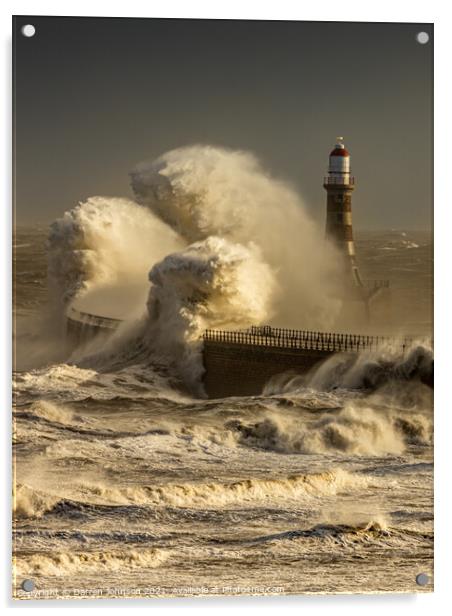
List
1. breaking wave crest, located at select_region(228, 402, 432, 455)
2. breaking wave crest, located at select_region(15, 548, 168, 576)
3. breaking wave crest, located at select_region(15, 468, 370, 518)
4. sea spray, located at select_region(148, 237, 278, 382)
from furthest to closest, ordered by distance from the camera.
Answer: sea spray, located at select_region(148, 237, 278, 382), breaking wave crest, located at select_region(228, 402, 432, 455), breaking wave crest, located at select_region(15, 468, 370, 518), breaking wave crest, located at select_region(15, 548, 168, 576)

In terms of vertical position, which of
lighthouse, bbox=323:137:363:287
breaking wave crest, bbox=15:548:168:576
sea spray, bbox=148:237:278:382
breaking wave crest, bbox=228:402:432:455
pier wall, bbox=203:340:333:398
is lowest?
breaking wave crest, bbox=15:548:168:576

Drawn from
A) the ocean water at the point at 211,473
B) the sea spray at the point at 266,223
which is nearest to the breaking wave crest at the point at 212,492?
the ocean water at the point at 211,473

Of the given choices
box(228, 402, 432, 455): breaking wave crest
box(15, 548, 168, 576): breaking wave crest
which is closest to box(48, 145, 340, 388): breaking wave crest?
box(228, 402, 432, 455): breaking wave crest

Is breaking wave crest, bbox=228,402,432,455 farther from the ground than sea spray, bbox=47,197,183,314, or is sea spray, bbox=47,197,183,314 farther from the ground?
sea spray, bbox=47,197,183,314

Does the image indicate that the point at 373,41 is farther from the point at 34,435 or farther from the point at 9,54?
the point at 34,435

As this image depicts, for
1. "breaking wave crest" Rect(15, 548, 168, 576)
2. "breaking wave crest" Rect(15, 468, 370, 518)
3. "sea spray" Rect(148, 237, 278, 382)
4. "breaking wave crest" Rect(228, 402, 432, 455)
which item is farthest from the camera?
"sea spray" Rect(148, 237, 278, 382)

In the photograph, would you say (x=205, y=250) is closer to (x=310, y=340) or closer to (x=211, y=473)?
(x=310, y=340)

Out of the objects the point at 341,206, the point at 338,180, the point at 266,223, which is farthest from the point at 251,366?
the point at 338,180

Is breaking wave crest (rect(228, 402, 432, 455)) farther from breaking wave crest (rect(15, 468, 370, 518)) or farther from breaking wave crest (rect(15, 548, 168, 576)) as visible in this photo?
breaking wave crest (rect(15, 548, 168, 576))

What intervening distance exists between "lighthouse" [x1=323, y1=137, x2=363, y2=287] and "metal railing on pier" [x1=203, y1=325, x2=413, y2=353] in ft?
1.08

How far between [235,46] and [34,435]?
2.35 m

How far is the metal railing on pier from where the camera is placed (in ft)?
31.2

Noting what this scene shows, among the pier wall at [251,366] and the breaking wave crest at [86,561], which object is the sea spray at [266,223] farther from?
the breaking wave crest at [86,561]

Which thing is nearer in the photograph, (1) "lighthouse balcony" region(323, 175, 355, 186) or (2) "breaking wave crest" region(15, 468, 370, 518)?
(2) "breaking wave crest" region(15, 468, 370, 518)
